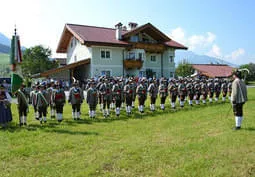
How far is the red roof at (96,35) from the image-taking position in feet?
108

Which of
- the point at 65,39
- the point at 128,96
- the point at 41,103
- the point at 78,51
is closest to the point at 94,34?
the point at 78,51

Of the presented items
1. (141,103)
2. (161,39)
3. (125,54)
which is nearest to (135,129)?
(141,103)

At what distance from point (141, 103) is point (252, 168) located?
963cm

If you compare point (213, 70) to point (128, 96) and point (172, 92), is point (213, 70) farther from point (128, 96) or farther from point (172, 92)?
point (128, 96)

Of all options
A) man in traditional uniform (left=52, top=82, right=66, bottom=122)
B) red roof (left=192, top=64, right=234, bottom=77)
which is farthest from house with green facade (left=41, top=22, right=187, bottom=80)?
man in traditional uniform (left=52, top=82, right=66, bottom=122)

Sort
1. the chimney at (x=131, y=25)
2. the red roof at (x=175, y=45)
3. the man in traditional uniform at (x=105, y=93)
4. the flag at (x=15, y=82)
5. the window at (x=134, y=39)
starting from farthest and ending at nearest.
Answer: the red roof at (x=175, y=45) → the chimney at (x=131, y=25) → the window at (x=134, y=39) → the man in traditional uniform at (x=105, y=93) → the flag at (x=15, y=82)

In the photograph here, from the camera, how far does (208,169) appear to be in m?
5.96

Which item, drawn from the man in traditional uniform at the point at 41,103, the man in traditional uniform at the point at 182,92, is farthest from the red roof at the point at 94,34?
the man in traditional uniform at the point at 41,103

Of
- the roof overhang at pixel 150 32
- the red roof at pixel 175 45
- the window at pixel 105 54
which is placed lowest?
the window at pixel 105 54

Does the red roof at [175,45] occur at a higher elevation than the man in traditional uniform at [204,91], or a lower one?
higher

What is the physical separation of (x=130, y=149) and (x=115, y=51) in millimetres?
28877

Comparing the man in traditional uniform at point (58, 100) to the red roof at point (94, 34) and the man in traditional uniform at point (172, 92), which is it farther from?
the red roof at point (94, 34)

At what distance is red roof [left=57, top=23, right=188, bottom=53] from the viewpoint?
33.0 m

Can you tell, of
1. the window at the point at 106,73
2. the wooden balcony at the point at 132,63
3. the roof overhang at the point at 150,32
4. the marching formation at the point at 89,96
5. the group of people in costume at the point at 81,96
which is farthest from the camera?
the wooden balcony at the point at 132,63
